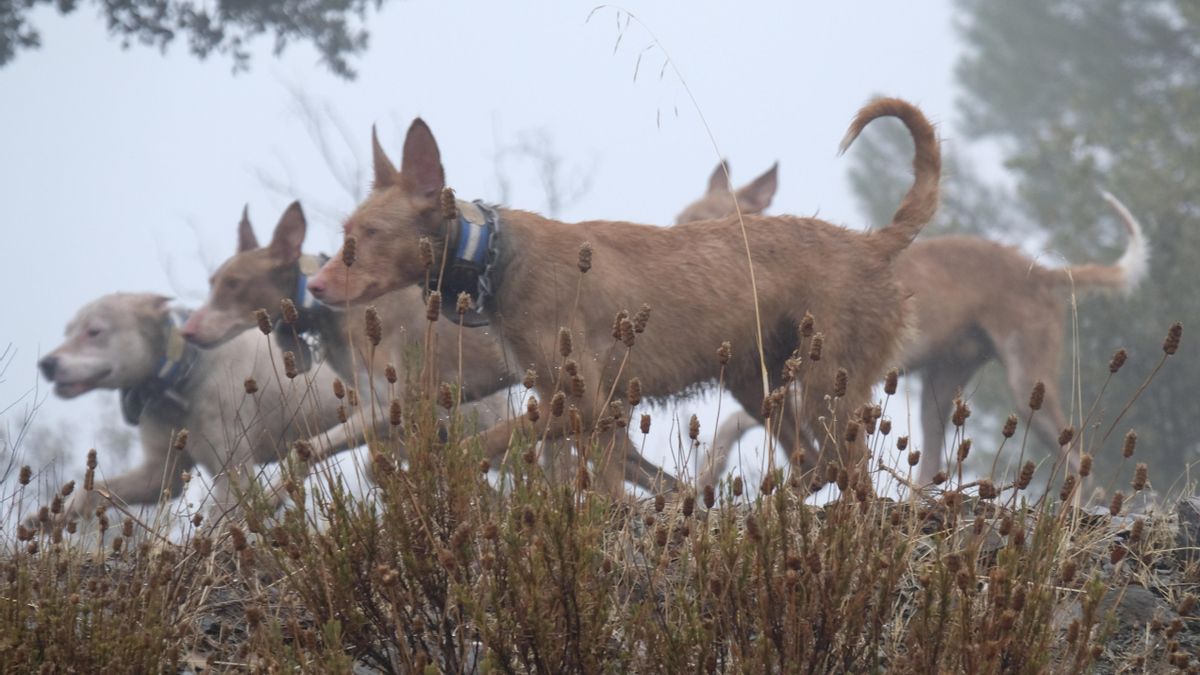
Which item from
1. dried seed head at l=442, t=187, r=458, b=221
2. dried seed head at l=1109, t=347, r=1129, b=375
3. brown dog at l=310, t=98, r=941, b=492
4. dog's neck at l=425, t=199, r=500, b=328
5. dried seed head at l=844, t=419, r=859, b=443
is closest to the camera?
dried seed head at l=844, t=419, r=859, b=443

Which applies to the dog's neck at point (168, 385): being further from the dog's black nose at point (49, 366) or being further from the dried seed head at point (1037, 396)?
the dried seed head at point (1037, 396)

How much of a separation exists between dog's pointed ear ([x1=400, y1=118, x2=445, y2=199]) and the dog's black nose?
4.11 metres

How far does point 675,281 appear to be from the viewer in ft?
20.7

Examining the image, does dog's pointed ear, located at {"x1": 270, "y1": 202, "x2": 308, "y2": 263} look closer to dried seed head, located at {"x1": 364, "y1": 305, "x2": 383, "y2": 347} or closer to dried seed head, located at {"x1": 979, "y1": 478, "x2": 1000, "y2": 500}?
dried seed head, located at {"x1": 364, "y1": 305, "x2": 383, "y2": 347}

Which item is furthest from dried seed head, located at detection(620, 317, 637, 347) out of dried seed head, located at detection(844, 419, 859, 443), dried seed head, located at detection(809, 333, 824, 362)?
dried seed head, located at detection(844, 419, 859, 443)

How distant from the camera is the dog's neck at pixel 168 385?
8.83 meters

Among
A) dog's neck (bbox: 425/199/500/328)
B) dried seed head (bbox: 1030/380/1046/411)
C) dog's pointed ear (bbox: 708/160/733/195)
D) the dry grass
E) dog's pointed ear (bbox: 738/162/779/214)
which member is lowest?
the dry grass

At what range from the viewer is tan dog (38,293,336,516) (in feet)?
28.8

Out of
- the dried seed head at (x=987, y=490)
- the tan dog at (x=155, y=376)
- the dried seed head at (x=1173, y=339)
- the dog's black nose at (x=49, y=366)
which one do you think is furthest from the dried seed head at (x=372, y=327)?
the dog's black nose at (x=49, y=366)

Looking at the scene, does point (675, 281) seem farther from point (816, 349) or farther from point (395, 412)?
point (395, 412)

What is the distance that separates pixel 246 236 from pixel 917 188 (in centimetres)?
403

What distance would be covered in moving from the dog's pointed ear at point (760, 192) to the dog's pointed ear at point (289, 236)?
338 cm

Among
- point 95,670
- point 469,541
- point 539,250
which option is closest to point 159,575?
point 95,670

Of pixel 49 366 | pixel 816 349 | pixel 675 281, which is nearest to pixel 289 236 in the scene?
pixel 49 366
